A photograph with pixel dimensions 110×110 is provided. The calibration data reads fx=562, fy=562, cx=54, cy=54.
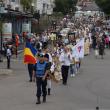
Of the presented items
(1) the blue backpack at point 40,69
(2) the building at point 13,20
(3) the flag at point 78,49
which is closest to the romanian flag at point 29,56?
(3) the flag at point 78,49

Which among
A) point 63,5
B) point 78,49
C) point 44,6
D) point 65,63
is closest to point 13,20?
point 78,49

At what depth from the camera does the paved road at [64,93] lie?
56.1 ft

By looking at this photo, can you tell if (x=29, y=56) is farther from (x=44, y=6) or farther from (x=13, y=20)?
(x=44, y=6)

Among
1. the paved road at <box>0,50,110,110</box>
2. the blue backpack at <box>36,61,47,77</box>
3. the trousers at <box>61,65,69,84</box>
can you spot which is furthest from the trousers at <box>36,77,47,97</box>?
the trousers at <box>61,65,69,84</box>

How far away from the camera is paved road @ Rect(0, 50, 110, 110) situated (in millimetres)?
17109

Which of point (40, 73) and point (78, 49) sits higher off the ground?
point (78, 49)

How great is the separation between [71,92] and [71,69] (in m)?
5.86

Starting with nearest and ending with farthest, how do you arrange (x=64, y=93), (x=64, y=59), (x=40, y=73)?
(x=40, y=73), (x=64, y=93), (x=64, y=59)

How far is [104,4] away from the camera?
88688mm

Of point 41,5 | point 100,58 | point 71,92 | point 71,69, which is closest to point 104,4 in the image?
point 41,5

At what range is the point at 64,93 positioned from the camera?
20094 mm

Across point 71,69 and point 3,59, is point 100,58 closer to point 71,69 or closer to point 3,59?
point 3,59

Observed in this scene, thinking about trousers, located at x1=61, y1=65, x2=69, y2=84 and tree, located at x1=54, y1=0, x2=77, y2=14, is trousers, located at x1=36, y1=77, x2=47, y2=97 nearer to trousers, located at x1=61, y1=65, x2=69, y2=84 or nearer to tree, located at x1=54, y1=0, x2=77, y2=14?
trousers, located at x1=61, y1=65, x2=69, y2=84

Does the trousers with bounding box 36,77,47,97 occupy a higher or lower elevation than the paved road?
higher
